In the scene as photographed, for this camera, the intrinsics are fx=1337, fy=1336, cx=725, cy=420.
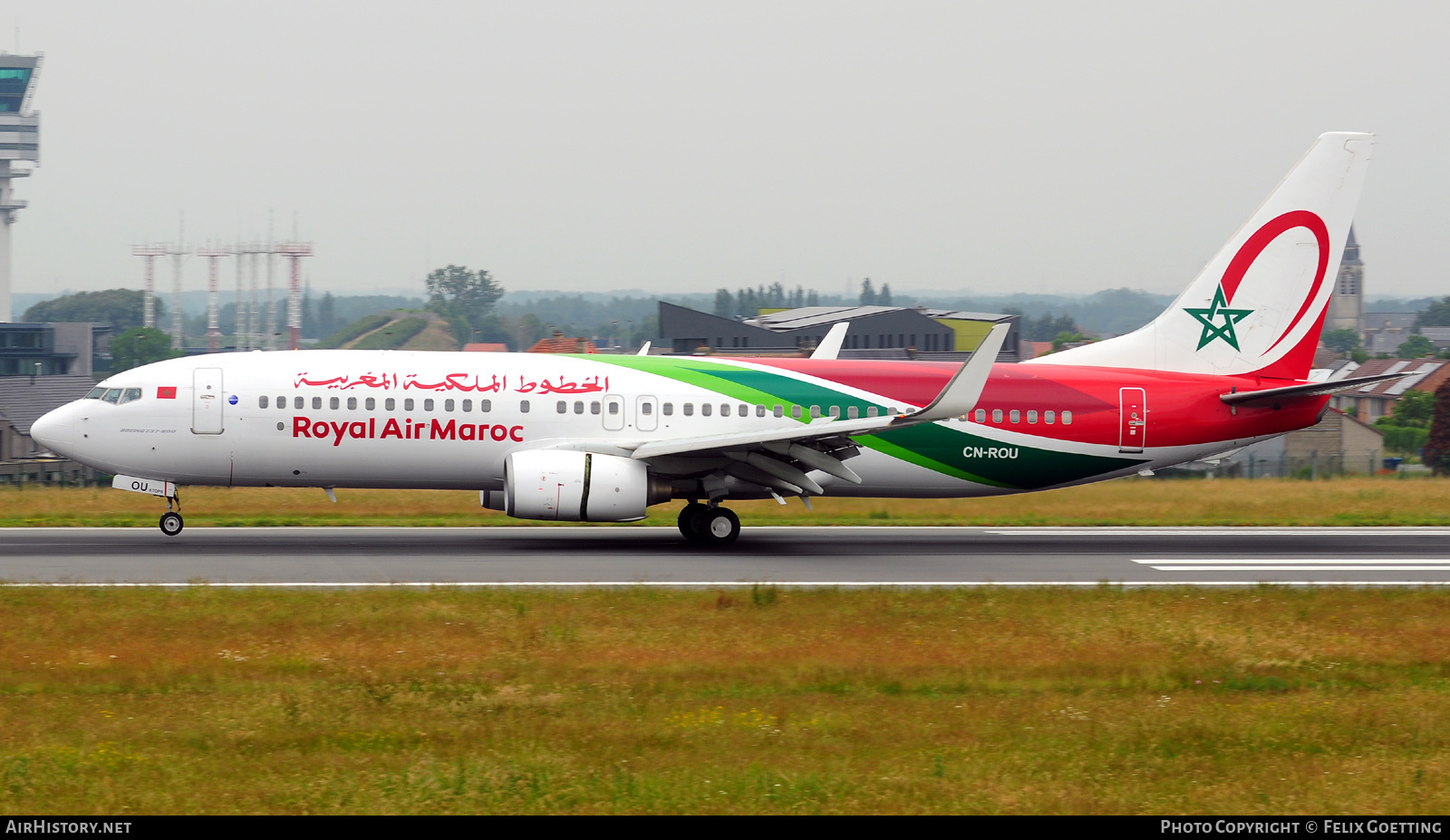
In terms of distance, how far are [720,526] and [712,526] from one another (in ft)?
0.49

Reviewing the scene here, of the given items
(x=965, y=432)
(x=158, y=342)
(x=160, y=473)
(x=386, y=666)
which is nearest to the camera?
(x=386, y=666)

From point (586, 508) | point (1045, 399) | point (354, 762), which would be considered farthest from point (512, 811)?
point (1045, 399)

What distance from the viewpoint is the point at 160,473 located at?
2328cm

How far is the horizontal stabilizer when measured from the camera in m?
24.7

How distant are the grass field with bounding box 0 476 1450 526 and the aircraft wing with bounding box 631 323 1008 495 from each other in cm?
497

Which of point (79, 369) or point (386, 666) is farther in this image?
point (79, 369)

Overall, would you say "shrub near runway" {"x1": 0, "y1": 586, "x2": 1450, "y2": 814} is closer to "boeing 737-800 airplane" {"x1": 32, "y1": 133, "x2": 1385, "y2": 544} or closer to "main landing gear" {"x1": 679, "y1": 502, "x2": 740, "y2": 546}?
"boeing 737-800 airplane" {"x1": 32, "y1": 133, "x2": 1385, "y2": 544}

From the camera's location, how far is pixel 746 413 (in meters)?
24.6

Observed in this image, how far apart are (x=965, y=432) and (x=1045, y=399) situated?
1.82 m

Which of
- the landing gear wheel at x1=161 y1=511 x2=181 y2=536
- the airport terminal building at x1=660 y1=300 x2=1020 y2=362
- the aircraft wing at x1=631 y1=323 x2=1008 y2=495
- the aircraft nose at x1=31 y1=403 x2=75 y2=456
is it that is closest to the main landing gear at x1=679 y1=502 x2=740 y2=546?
the aircraft wing at x1=631 y1=323 x2=1008 y2=495

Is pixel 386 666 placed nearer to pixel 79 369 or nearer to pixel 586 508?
pixel 586 508

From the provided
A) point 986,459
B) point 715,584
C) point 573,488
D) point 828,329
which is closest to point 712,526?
point 573,488

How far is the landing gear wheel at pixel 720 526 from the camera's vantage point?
2425 cm

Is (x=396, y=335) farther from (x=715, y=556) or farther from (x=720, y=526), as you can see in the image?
(x=715, y=556)
